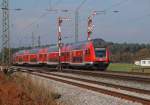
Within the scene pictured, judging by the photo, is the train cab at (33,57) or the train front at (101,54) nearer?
the train front at (101,54)

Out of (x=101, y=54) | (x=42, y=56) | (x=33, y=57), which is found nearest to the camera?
(x=101, y=54)

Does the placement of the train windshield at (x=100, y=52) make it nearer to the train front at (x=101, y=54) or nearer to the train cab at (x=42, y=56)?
the train front at (x=101, y=54)

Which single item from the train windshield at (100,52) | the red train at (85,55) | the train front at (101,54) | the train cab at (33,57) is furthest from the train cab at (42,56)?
the train windshield at (100,52)

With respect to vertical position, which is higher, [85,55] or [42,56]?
[42,56]

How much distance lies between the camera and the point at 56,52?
62438mm

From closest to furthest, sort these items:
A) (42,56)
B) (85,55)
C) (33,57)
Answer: (85,55) < (42,56) < (33,57)

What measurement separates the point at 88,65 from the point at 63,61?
10044 mm

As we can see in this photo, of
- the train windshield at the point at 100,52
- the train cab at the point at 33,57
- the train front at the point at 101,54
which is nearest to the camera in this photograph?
the train front at the point at 101,54

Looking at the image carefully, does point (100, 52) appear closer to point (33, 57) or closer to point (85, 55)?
point (85, 55)

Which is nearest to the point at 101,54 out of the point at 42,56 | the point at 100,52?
the point at 100,52

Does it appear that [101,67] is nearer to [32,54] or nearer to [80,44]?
[80,44]

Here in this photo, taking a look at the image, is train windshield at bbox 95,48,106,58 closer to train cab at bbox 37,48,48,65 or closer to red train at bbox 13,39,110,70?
red train at bbox 13,39,110,70

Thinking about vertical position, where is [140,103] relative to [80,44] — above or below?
below

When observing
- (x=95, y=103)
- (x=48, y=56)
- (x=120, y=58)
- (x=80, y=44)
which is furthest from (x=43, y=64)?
(x=95, y=103)
